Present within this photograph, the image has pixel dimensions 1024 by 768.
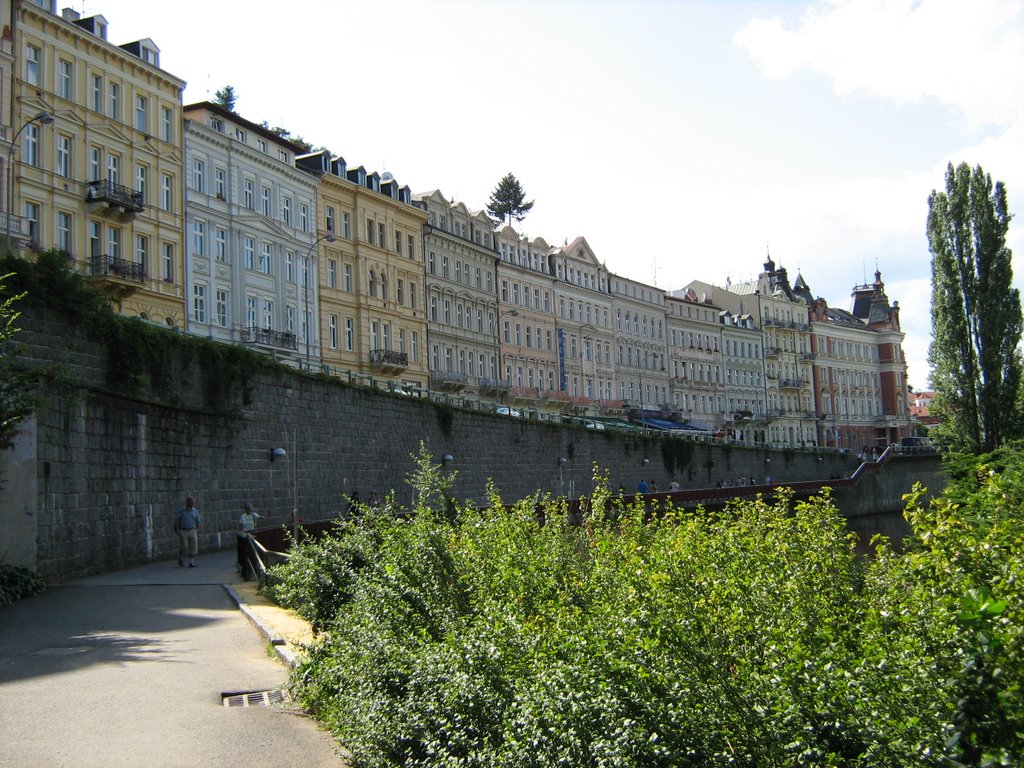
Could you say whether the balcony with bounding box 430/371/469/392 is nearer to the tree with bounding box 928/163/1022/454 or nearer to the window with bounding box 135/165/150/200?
the window with bounding box 135/165/150/200

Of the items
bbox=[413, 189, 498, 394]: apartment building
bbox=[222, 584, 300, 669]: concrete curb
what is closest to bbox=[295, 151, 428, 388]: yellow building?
bbox=[413, 189, 498, 394]: apartment building

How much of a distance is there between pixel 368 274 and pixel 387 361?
4826 mm

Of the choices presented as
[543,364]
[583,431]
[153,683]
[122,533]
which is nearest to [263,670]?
[153,683]

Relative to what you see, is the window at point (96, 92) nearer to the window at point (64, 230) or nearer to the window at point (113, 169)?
the window at point (113, 169)

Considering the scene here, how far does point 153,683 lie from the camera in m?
11.3

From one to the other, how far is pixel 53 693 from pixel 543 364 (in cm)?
6303

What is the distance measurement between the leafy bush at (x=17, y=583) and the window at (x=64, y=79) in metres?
24.8

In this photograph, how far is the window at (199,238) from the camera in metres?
44.6

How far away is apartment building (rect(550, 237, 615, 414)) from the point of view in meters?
76.1

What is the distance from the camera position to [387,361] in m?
54.9

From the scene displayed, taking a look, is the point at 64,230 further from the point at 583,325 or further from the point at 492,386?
the point at 583,325

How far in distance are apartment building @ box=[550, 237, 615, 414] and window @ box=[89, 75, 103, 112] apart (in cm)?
4003

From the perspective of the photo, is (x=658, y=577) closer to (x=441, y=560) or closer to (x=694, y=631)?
(x=694, y=631)

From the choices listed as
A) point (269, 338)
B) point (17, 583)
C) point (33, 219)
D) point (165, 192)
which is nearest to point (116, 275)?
point (33, 219)
